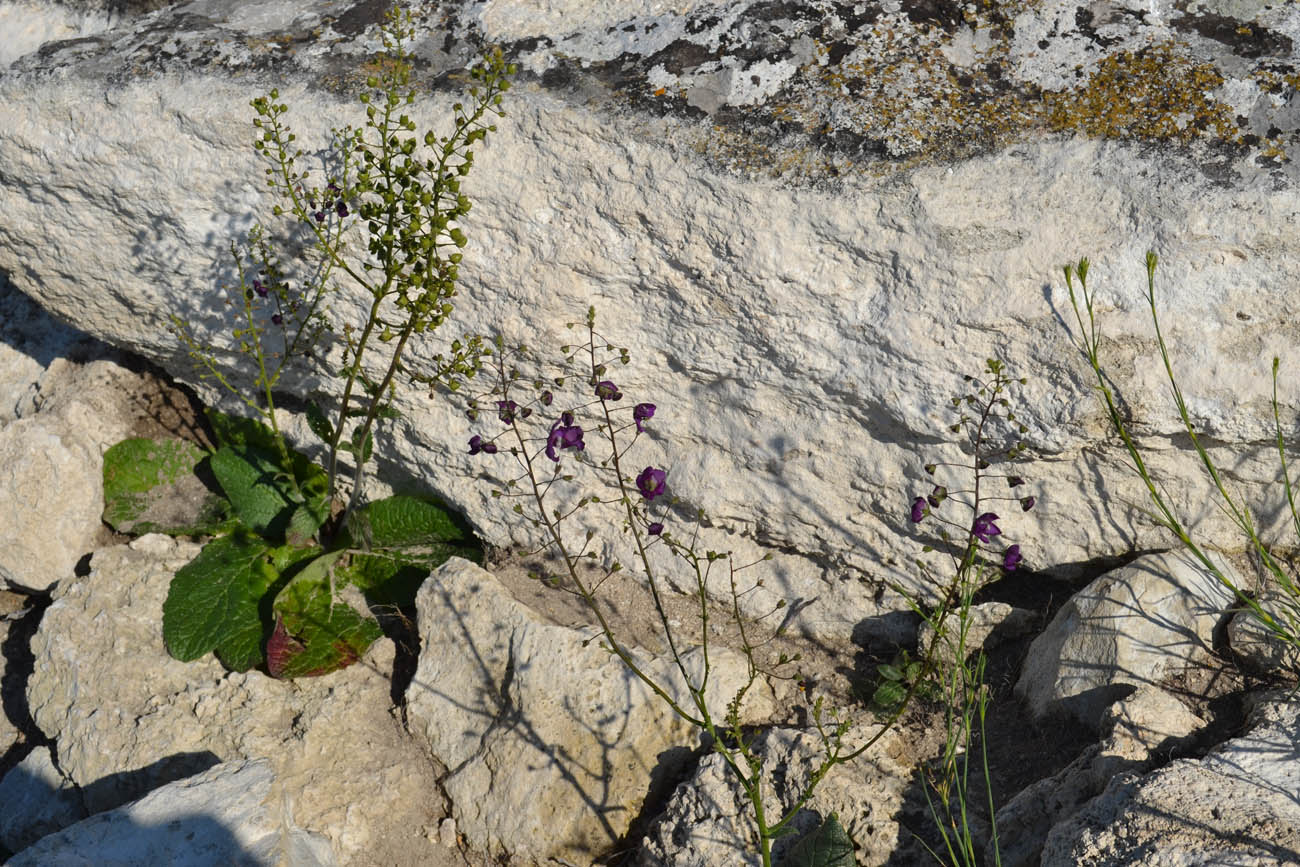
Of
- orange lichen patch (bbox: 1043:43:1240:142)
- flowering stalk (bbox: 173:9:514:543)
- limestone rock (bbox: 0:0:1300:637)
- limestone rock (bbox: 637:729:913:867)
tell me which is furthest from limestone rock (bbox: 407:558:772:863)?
orange lichen patch (bbox: 1043:43:1240:142)

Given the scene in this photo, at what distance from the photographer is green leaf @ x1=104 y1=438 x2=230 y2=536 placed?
3.84 metres

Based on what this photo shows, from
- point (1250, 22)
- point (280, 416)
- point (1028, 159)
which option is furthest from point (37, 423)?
point (1250, 22)

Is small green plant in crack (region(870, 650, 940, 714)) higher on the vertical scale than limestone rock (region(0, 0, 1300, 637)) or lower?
lower

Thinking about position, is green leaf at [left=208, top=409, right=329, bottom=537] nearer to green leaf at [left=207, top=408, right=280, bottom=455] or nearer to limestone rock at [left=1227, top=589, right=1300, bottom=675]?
green leaf at [left=207, top=408, right=280, bottom=455]

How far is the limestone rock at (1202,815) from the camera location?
2051mm

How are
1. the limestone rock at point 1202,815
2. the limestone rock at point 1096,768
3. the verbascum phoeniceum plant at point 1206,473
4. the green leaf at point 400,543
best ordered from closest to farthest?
the limestone rock at point 1202,815, the limestone rock at point 1096,768, the verbascum phoeniceum plant at point 1206,473, the green leaf at point 400,543

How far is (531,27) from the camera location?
10.9ft

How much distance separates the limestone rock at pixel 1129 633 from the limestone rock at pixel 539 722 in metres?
0.82

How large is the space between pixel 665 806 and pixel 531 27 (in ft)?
7.77

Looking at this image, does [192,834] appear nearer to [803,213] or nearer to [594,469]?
[594,469]

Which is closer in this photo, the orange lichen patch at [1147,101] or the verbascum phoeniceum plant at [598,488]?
the orange lichen patch at [1147,101]

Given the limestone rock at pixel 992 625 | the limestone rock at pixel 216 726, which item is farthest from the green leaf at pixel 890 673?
the limestone rock at pixel 216 726

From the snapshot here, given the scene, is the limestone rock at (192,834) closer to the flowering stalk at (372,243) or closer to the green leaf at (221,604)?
the green leaf at (221,604)

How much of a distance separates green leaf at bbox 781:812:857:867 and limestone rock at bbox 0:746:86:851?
7.09ft
